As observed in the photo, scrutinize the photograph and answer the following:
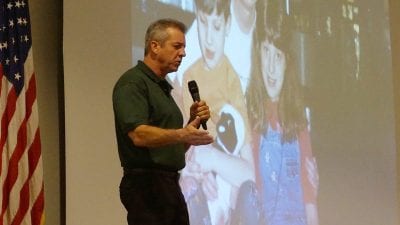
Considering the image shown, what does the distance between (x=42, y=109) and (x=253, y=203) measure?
1231 millimetres

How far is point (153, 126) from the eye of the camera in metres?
2.00

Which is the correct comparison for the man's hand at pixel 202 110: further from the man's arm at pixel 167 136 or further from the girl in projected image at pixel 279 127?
the girl in projected image at pixel 279 127

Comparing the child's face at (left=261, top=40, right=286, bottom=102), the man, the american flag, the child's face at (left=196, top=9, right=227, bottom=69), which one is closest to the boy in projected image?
the child's face at (left=196, top=9, right=227, bottom=69)

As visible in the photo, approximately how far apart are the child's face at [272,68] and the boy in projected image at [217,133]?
0.20m

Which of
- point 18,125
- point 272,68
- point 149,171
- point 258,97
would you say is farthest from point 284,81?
point 149,171

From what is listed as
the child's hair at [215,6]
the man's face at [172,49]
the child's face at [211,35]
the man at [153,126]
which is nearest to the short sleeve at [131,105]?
the man at [153,126]

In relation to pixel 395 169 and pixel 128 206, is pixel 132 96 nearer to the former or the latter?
pixel 128 206

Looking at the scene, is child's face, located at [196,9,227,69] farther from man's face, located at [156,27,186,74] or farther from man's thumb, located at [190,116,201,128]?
man's thumb, located at [190,116,201,128]

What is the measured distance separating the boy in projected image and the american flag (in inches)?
30.0

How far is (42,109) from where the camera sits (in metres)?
3.53

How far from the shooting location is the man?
2025mm

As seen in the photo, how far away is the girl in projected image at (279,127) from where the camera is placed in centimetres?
350

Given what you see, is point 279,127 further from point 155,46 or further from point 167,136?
point 167,136

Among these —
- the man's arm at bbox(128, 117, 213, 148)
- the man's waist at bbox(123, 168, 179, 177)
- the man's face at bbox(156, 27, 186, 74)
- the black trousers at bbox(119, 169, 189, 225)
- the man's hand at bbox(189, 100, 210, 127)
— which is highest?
the man's face at bbox(156, 27, 186, 74)
